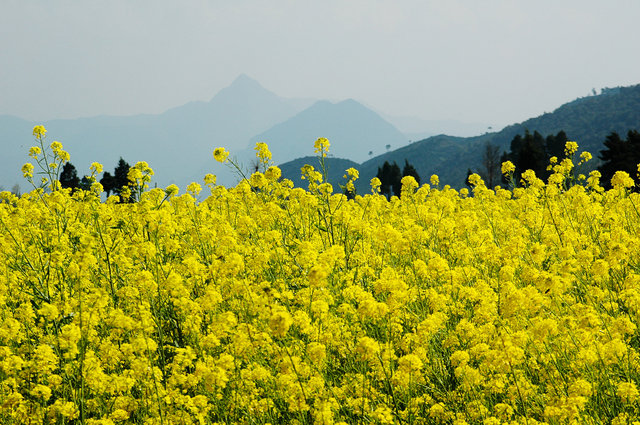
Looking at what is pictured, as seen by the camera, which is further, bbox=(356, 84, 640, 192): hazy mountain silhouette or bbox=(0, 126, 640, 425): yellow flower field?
bbox=(356, 84, 640, 192): hazy mountain silhouette

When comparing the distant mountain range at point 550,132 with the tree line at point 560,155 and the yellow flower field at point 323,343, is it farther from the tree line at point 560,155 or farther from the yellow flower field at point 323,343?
the yellow flower field at point 323,343

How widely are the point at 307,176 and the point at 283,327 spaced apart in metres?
4.37

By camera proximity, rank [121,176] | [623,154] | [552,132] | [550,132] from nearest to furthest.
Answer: [623,154] < [121,176] < [552,132] < [550,132]

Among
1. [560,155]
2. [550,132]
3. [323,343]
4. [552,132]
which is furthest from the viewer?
[550,132]

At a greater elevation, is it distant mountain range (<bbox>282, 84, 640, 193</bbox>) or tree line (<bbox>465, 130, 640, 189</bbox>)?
distant mountain range (<bbox>282, 84, 640, 193</bbox>)

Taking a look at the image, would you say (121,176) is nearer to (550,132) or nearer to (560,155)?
(560,155)

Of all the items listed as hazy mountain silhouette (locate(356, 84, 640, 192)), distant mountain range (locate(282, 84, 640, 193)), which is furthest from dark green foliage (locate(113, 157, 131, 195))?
distant mountain range (locate(282, 84, 640, 193))

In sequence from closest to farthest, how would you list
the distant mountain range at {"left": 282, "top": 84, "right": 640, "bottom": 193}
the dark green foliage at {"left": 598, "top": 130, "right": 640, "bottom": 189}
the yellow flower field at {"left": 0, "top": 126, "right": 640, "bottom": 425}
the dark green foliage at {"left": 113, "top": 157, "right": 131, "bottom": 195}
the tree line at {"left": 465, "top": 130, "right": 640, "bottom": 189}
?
the yellow flower field at {"left": 0, "top": 126, "right": 640, "bottom": 425}, the dark green foliage at {"left": 598, "top": 130, "right": 640, "bottom": 189}, the tree line at {"left": 465, "top": 130, "right": 640, "bottom": 189}, the dark green foliage at {"left": 113, "top": 157, "right": 131, "bottom": 195}, the distant mountain range at {"left": 282, "top": 84, "right": 640, "bottom": 193}

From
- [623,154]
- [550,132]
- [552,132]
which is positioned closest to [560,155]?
[623,154]

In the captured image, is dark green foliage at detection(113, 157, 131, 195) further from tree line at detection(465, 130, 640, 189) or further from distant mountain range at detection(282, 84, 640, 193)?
distant mountain range at detection(282, 84, 640, 193)

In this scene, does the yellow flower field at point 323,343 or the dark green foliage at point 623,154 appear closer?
the yellow flower field at point 323,343

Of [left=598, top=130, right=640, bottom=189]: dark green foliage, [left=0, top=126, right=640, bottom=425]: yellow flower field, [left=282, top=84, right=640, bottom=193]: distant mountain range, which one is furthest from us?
[left=282, top=84, right=640, bottom=193]: distant mountain range

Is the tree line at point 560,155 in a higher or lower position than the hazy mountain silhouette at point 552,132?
lower

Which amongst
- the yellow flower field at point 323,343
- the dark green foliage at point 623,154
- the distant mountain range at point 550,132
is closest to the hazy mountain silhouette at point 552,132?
the distant mountain range at point 550,132
